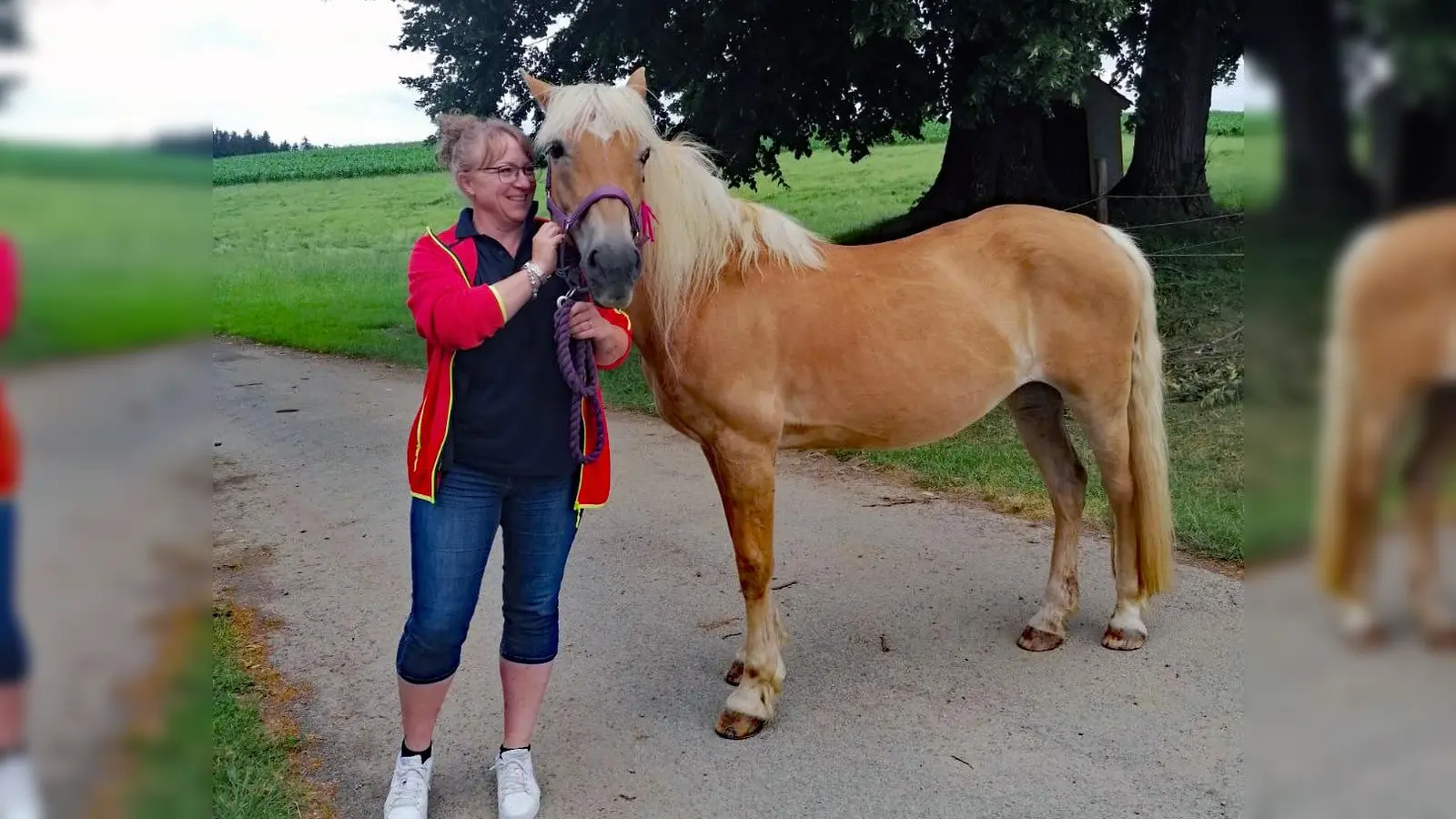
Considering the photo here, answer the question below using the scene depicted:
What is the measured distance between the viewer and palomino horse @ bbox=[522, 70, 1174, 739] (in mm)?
2861

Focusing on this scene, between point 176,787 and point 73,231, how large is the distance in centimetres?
34

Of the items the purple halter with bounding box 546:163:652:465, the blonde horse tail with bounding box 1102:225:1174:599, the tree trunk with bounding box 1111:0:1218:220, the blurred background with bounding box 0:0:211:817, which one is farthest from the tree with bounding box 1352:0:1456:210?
the tree trunk with bounding box 1111:0:1218:220

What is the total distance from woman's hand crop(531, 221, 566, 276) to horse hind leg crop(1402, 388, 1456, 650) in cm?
193

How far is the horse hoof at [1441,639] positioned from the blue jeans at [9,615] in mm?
669

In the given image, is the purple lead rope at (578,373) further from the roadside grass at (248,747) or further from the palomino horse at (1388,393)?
the palomino horse at (1388,393)

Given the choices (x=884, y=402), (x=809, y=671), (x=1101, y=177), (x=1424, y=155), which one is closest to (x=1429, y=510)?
(x=1424, y=155)

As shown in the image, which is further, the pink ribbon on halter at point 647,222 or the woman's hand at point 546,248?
the pink ribbon on halter at point 647,222

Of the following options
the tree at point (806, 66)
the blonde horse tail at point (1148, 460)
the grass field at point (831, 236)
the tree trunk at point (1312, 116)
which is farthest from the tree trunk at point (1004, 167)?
the tree trunk at point (1312, 116)

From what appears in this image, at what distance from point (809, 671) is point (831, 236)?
9808 mm

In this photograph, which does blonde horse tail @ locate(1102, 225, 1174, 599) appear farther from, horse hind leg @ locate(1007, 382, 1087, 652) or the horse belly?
the horse belly

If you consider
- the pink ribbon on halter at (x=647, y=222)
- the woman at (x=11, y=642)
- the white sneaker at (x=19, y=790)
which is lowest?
the white sneaker at (x=19, y=790)

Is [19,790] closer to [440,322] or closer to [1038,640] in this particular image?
[440,322]

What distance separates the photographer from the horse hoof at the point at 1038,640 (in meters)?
3.38

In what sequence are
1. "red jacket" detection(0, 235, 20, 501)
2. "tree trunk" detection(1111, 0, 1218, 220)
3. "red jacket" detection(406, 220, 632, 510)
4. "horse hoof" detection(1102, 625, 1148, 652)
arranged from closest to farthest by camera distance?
"red jacket" detection(0, 235, 20, 501), "red jacket" detection(406, 220, 632, 510), "horse hoof" detection(1102, 625, 1148, 652), "tree trunk" detection(1111, 0, 1218, 220)
